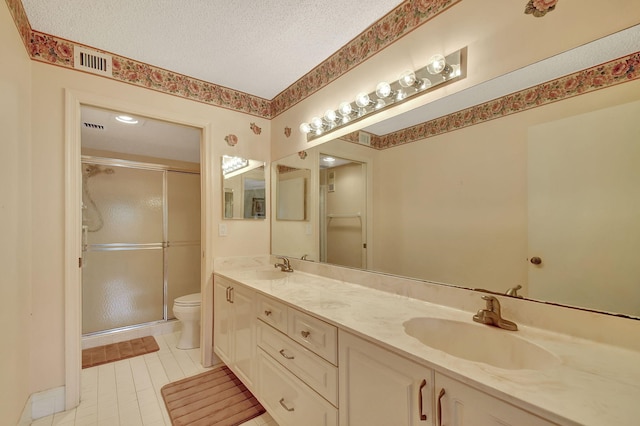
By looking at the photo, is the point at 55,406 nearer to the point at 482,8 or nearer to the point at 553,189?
the point at 553,189

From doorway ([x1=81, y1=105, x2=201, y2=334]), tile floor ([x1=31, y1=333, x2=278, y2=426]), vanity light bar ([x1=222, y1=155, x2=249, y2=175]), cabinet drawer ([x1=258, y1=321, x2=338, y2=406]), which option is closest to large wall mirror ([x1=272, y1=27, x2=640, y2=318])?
cabinet drawer ([x1=258, y1=321, x2=338, y2=406])

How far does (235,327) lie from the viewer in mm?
1875

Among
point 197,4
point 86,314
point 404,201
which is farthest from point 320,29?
point 86,314

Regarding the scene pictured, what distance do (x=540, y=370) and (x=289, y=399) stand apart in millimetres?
1072

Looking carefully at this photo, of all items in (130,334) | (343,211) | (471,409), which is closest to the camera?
(471,409)

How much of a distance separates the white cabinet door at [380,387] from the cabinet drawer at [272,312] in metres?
0.42

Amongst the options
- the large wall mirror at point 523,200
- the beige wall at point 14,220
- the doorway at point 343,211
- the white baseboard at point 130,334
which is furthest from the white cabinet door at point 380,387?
the white baseboard at point 130,334

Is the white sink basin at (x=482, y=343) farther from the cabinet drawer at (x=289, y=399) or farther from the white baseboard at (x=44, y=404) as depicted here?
the white baseboard at (x=44, y=404)

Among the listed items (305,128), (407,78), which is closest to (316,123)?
(305,128)

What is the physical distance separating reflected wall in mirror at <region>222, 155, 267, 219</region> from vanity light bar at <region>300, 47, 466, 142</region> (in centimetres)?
68

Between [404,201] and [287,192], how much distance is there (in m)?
1.16

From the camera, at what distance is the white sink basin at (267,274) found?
2097mm

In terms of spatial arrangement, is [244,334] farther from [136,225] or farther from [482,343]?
[136,225]

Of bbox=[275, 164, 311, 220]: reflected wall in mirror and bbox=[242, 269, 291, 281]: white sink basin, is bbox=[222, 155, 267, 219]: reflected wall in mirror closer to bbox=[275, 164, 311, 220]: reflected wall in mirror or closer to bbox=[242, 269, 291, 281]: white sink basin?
bbox=[275, 164, 311, 220]: reflected wall in mirror
